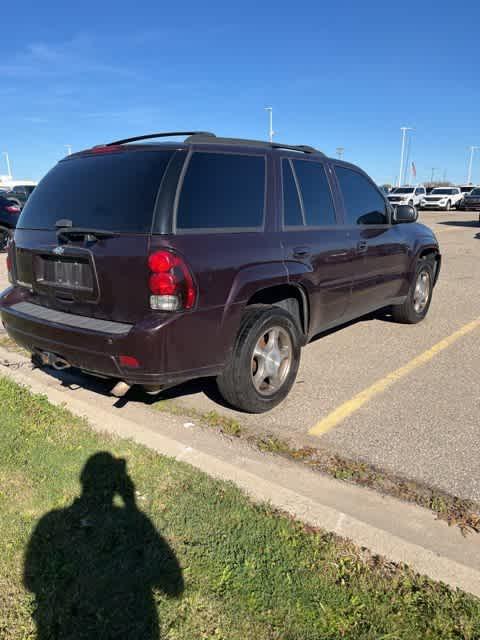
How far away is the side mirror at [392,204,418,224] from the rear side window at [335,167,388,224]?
105 millimetres

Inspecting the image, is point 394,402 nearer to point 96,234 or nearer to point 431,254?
point 96,234

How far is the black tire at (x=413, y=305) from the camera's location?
595cm

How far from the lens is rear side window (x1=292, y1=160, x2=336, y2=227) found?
4.04 metres

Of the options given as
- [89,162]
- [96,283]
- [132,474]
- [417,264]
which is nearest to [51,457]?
[132,474]

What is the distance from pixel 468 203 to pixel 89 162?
36.0m

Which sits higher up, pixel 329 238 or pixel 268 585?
pixel 329 238

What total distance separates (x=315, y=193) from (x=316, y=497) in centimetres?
255

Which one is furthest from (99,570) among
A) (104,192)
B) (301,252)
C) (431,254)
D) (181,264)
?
(431,254)

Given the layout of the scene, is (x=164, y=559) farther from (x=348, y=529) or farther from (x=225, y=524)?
(x=348, y=529)

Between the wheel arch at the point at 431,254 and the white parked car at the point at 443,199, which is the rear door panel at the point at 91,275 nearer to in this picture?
the wheel arch at the point at 431,254

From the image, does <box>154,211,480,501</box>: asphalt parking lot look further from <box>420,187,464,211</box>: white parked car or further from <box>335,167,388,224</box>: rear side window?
<box>420,187,464,211</box>: white parked car

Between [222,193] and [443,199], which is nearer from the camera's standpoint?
[222,193]

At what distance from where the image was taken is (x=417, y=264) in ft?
19.6

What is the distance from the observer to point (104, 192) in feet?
10.2
